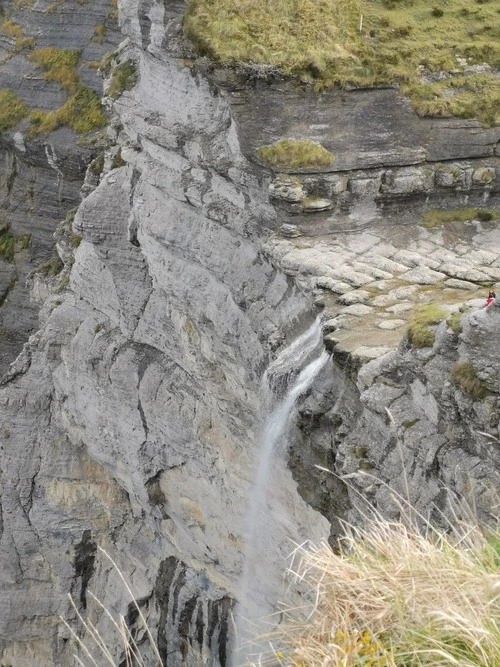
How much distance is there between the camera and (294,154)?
733 inches

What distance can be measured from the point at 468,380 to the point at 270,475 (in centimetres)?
716

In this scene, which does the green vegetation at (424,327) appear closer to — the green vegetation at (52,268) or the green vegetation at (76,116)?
the green vegetation at (52,268)

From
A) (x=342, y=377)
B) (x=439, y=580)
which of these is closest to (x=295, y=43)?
(x=342, y=377)

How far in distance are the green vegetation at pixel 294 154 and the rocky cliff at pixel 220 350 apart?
0.74 ft

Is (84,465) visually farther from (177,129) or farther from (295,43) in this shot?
(295,43)

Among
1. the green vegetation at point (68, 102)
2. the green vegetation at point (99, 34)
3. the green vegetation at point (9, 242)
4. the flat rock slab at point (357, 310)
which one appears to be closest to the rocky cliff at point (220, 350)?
the flat rock slab at point (357, 310)

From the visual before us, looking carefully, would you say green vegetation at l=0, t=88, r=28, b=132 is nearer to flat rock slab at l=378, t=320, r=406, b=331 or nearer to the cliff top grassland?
the cliff top grassland

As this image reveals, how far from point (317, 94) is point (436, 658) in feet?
47.0

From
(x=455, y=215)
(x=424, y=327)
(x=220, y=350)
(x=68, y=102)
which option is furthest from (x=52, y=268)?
(x=424, y=327)

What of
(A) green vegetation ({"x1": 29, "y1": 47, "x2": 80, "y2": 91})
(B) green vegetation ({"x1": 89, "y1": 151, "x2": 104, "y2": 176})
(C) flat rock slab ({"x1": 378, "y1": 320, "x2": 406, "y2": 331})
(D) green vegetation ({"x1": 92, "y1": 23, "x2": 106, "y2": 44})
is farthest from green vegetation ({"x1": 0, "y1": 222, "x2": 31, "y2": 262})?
(C) flat rock slab ({"x1": 378, "y1": 320, "x2": 406, "y2": 331})

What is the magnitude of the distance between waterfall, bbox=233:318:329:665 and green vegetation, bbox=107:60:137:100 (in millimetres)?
11629

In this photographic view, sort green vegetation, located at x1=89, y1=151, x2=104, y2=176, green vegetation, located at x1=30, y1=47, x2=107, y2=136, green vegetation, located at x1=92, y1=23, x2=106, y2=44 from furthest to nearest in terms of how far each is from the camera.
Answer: green vegetation, located at x1=92, y1=23, x2=106, y2=44
green vegetation, located at x1=30, y1=47, x2=107, y2=136
green vegetation, located at x1=89, y1=151, x2=104, y2=176

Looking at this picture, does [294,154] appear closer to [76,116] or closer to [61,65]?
[76,116]

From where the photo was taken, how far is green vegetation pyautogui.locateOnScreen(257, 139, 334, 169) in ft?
60.8
